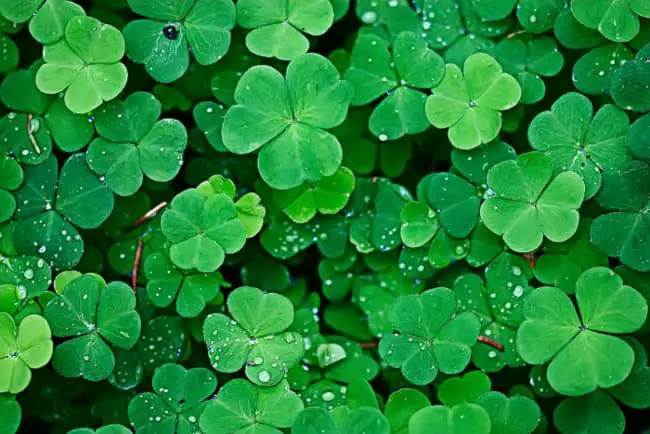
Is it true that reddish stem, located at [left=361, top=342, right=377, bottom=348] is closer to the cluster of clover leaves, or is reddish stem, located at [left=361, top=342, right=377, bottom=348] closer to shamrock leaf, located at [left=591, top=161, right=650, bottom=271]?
the cluster of clover leaves

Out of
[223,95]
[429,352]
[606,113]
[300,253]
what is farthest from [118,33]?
[606,113]

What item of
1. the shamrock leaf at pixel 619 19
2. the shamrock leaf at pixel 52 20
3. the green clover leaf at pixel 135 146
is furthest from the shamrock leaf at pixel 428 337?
the shamrock leaf at pixel 52 20

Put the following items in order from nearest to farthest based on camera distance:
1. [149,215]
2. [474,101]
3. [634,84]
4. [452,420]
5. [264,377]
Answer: [452,420]
[264,377]
[634,84]
[474,101]
[149,215]

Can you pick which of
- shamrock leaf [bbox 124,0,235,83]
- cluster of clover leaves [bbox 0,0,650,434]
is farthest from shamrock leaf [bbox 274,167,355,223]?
shamrock leaf [bbox 124,0,235,83]

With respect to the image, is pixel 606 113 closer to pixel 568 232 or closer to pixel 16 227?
pixel 568 232

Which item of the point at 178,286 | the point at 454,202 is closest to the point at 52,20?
the point at 178,286

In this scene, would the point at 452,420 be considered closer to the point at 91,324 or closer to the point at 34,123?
the point at 91,324

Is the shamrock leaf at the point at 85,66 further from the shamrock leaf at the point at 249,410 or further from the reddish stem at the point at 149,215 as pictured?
the shamrock leaf at the point at 249,410
